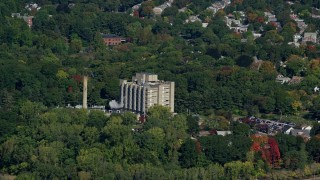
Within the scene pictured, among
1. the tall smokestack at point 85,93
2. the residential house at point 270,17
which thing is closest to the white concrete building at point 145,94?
the tall smokestack at point 85,93

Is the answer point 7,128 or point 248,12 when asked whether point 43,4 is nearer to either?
point 248,12

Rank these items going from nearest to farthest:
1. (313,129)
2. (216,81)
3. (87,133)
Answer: (87,133)
(313,129)
(216,81)

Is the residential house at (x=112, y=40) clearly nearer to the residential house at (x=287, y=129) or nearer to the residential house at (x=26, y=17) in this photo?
the residential house at (x=26, y=17)

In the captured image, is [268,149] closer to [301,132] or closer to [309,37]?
[301,132]

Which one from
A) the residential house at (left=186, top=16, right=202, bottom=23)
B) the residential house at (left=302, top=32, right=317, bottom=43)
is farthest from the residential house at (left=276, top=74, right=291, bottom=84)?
the residential house at (left=186, top=16, right=202, bottom=23)

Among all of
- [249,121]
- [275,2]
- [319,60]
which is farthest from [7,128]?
[275,2]

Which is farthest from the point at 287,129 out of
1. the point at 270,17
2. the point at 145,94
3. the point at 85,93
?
the point at 270,17

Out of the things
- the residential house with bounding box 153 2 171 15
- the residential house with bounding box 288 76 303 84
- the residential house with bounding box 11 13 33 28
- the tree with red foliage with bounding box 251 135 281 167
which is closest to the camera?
the tree with red foliage with bounding box 251 135 281 167

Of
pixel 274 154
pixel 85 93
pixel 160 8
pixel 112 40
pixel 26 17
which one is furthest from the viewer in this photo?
pixel 160 8

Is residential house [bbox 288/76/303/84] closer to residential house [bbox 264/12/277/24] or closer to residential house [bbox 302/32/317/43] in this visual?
residential house [bbox 302/32/317/43]
